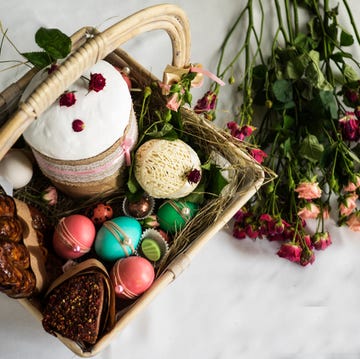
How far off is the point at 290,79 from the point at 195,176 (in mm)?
343

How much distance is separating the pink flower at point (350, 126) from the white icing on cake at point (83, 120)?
0.43 metres

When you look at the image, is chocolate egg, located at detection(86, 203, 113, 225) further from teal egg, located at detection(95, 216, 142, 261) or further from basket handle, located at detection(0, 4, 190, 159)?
basket handle, located at detection(0, 4, 190, 159)

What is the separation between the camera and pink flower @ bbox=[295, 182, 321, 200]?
94 cm

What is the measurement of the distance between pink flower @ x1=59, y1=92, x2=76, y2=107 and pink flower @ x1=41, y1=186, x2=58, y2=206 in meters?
0.21

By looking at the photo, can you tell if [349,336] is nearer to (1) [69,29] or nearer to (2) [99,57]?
(2) [99,57]

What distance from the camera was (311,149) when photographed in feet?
3.23

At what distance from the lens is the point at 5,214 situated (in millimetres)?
773

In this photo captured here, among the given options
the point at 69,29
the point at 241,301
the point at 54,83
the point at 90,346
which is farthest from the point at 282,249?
the point at 69,29

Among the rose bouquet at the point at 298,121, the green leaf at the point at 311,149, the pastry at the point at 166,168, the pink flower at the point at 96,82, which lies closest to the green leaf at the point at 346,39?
the rose bouquet at the point at 298,121

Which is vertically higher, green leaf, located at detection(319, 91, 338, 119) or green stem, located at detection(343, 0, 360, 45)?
green stem, located at detection(343, 0, 360, 45)

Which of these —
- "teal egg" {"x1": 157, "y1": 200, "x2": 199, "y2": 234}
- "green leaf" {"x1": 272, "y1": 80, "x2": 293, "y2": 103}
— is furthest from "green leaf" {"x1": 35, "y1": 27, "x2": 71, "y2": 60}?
"green leaf" {"x1": 272, "y1": 80, "x2": 293, "y2": 103}

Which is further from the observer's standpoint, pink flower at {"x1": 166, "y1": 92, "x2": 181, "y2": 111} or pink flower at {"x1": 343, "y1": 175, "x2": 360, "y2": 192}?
pink flower at {"x1": 343, "y1": 175, "x2": 360, "y2": 192}

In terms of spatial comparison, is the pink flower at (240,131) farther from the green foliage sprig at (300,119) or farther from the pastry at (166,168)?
the pastry at (166,168)

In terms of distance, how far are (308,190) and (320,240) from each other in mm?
110
